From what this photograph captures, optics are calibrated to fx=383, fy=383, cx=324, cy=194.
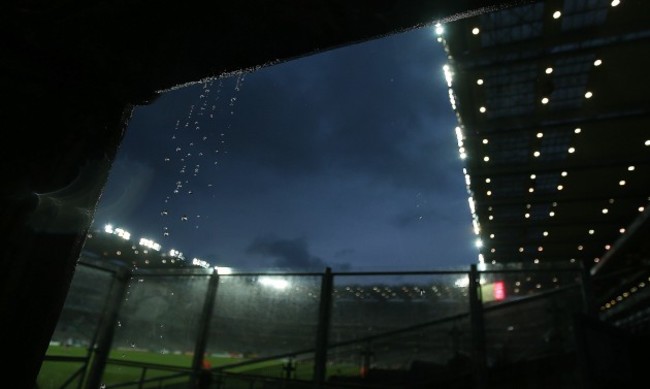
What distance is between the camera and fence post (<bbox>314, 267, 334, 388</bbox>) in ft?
23.1

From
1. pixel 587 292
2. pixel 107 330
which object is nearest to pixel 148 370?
pixel 107 330

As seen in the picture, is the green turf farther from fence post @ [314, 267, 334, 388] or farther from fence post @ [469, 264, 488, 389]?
fence post @ [469, 264, 488, 389]

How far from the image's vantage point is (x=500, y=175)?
78.5 ft

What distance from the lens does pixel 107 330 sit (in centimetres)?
886

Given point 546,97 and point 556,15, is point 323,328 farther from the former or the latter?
point 546,97

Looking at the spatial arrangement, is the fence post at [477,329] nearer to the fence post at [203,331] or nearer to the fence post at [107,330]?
the fence post at [203,331]

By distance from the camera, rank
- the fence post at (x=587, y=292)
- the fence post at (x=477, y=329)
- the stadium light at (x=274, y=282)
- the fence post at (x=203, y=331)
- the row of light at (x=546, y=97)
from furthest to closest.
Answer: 1. the row of light at (x=546, y=97)
2. the stadium light at (x=274, y=282)
3. the fence post at (x=203, y=331)
4. the fence post at (x=587, y=292)
5. the fence post at (x=477, y=329)

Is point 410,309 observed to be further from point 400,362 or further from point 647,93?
point 647,93

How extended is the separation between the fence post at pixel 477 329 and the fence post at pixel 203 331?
527 centimetres

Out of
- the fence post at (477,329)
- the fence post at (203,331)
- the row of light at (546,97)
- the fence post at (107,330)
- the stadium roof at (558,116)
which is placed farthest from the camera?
the row of light at (546,97)

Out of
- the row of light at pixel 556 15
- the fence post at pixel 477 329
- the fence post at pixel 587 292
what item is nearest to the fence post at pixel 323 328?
the fence post at pixel 477 329

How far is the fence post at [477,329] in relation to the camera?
6180 mm

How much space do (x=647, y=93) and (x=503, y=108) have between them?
590 cm

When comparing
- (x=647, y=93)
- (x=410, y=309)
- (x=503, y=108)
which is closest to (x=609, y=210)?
(x=647, y=93)
